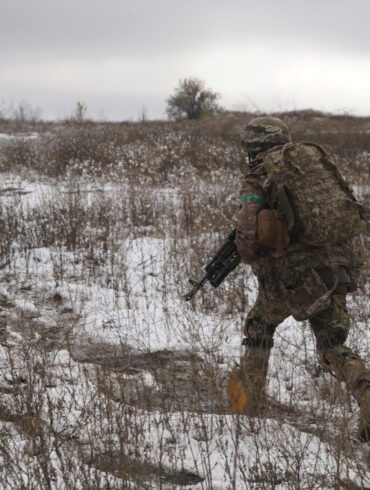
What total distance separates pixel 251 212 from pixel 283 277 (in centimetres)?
40

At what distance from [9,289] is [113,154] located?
23.7 feet

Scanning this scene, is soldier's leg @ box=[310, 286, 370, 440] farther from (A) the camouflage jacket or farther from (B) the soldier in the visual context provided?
(A) the camouflage jacket

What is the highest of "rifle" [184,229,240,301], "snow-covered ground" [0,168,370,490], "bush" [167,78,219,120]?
"bush" [167,78,219,120]

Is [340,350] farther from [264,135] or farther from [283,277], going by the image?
[264,135]

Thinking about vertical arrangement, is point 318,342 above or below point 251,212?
below

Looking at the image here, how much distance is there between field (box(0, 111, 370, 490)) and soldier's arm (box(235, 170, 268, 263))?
2.04 ft

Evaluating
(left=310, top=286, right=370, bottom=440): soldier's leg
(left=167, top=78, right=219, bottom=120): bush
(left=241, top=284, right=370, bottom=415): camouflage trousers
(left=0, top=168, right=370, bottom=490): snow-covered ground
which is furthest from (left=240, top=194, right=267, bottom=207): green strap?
(left=167, top=78, right=219, bottom=120): bush

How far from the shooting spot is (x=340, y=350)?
2441 millimetres

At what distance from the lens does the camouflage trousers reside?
7.66 feet

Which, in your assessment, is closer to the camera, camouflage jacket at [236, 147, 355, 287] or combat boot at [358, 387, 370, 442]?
combat boot at [358, 387, 370, 442]

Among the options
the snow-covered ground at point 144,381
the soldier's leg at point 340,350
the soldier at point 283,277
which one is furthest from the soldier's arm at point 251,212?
the snow-covered ground at point 144,381

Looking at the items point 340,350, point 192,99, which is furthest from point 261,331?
point 192,99

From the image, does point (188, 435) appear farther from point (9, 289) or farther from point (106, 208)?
point (106, 208)

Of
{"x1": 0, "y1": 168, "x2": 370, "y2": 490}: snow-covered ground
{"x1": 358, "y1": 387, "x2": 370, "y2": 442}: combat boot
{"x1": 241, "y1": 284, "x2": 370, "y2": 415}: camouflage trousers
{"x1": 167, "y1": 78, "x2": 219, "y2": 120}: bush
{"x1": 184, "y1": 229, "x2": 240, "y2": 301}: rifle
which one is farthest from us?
{"x1": 167, "y1": 78, "x2": 219, "y2": 120}: bush
